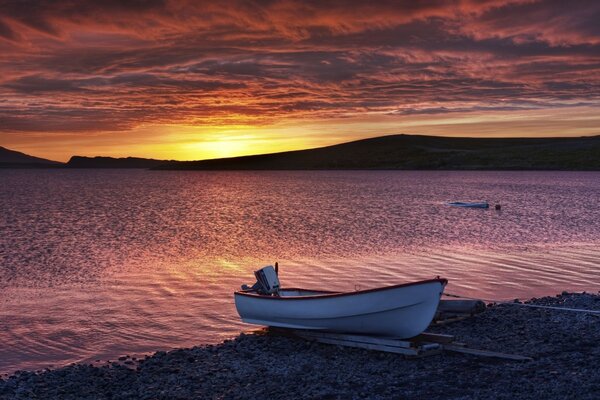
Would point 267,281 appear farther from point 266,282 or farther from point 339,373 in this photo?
point 339,373

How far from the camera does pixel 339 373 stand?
13.9 meters

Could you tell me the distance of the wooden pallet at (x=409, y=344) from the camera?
14602mm

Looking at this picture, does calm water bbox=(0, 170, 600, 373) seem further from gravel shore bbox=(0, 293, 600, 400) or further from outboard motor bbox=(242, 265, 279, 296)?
gravel shore bbox=(0, 293, 600, 400)

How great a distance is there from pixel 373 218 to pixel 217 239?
1964 cm

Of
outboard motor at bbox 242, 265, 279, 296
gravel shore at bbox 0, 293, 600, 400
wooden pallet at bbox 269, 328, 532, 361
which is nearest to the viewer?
gravel shore at bbox 0, 293, 600, 400

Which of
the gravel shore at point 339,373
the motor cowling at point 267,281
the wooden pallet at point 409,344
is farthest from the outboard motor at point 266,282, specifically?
the wooden pallet at point 409,344

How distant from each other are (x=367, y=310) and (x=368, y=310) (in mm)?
26

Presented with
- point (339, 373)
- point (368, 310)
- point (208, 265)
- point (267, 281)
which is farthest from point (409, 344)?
point (208, 265)

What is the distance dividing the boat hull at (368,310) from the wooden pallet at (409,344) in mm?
211

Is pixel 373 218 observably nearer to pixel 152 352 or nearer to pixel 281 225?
pixel 281 225

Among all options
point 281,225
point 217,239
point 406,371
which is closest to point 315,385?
point 406,371

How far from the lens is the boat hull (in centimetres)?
1518

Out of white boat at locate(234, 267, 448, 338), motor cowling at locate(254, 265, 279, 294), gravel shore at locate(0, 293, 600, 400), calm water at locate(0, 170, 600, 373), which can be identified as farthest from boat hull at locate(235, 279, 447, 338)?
calm water at locate(0, 170, 600, 373)

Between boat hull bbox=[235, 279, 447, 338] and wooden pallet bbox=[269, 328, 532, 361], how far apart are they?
0.69 ft
